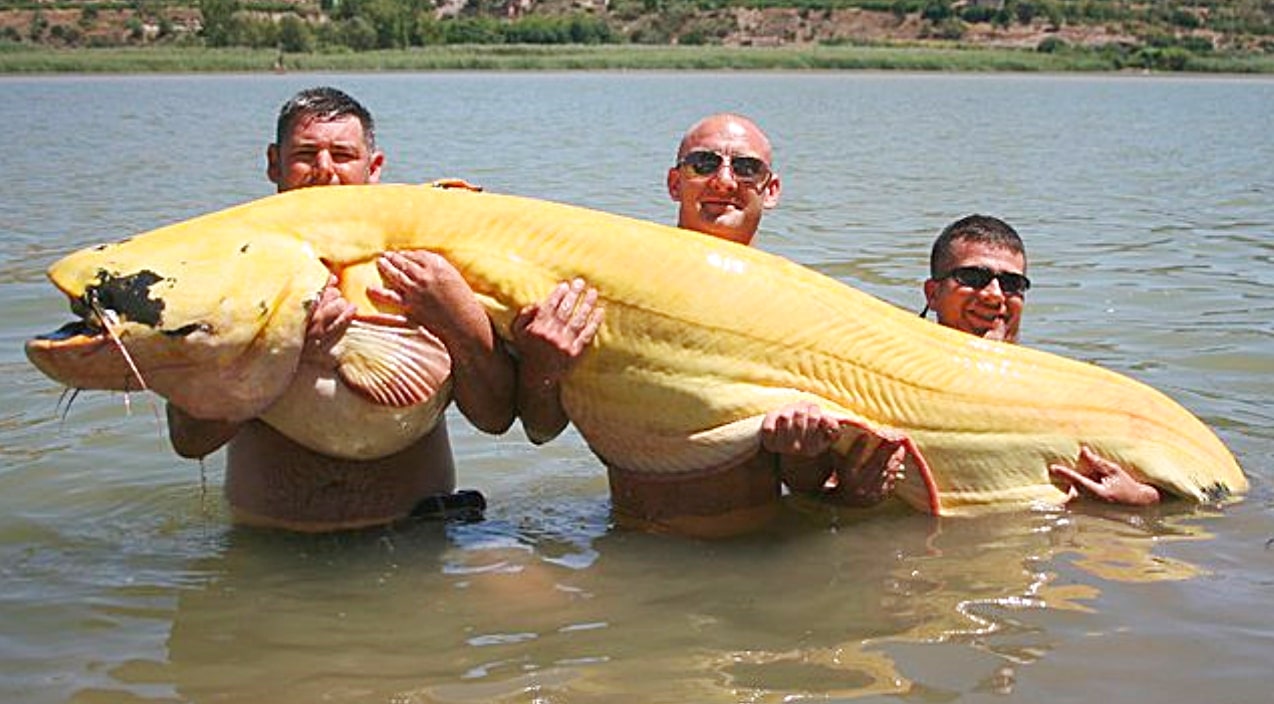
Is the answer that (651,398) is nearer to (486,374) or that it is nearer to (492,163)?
(486,374)

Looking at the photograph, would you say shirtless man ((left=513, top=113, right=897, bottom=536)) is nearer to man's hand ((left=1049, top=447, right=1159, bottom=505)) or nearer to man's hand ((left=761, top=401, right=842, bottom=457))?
man's hand ((left=761, top=401, right=842, bottom=457))

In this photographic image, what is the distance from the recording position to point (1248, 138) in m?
25.8

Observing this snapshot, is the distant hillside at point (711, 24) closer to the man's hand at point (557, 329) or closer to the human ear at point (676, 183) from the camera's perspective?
the human ear at point (676, 183)

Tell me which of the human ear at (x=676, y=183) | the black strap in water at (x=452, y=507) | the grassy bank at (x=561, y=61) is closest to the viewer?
the black strap in water at (x=452, y=507)

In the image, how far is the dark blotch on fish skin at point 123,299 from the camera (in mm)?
3592

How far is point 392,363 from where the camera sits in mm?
3975

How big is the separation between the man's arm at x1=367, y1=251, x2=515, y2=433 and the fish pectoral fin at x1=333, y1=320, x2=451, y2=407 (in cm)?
4

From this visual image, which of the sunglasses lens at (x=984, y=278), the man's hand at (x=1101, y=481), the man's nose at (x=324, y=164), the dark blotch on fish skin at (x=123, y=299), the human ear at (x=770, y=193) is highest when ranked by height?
the man's nose at (x=324, y=164)

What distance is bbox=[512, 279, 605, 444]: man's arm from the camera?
3986 millimetres

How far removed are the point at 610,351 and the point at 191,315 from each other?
111 cm

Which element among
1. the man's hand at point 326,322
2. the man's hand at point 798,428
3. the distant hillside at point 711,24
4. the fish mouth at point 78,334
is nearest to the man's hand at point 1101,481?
the man's hand at point 798,428

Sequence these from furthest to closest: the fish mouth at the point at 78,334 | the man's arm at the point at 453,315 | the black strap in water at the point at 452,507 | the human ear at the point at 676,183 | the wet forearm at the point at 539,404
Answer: the human ear at the point at 676,183 < the black strap in water at the point at 452,507 < the wet forearm at the point at 539,404 < the man's arm at the point at 453,315 < the fish mouth at the point at 78,334

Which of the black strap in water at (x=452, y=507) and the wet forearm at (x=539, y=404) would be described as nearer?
the wet forearm at (x=539, y=404)

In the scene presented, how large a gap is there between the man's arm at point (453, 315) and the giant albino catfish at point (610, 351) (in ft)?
0.14
